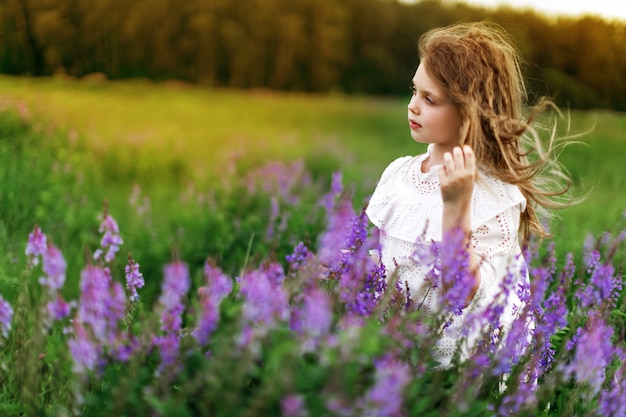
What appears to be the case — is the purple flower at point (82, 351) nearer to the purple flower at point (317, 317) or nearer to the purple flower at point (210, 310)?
the purple flower at point (210, 310)

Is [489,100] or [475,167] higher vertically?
[489,100]

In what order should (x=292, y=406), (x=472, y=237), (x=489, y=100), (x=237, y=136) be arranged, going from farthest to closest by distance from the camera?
(x=237, y=136) < (x=489, y=100) < (x=472, y=237) < (x=292, y=406)

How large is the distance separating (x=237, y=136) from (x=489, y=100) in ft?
21.7

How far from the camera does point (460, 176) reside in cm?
229

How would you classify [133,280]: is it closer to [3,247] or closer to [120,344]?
[120,344]

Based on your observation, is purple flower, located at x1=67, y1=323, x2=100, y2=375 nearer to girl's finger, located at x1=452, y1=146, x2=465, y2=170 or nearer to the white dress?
the white dress

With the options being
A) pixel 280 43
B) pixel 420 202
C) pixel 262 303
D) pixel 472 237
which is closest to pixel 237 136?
pixel 280 43

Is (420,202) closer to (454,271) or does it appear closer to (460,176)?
(460,176)

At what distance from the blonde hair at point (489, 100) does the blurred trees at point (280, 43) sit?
11.7 ft

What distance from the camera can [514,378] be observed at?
6.82 feet

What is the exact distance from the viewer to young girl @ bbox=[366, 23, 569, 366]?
100 inches

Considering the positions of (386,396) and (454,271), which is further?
(454,271)

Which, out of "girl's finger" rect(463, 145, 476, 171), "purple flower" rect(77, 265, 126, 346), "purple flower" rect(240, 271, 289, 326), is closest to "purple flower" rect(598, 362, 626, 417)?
"girl's finger" rect(463, 145, 476, 171)

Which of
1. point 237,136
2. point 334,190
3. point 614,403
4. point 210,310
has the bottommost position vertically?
point 237,136
